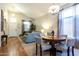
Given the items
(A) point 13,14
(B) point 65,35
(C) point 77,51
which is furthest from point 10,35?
(C) point 77,51

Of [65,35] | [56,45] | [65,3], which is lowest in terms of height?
[56,45]

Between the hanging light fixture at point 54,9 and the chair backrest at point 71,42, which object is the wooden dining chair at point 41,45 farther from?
the hanging light fixture at point 54,9

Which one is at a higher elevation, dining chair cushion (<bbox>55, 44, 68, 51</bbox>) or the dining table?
the dining table

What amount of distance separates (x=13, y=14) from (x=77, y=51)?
1.37 m

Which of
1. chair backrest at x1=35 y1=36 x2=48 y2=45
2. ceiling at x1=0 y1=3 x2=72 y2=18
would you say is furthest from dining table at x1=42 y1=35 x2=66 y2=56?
ceiling at x1=0 y1=3 x2=72 y2=18


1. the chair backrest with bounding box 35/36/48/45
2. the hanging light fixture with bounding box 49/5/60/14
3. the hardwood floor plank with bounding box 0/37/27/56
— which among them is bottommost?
the hardwood floor plank with bounding box 0/37/27/56

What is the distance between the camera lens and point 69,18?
1.91 meters

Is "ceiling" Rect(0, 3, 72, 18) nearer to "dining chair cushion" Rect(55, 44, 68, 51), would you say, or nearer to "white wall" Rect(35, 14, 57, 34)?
"white wall" Rect(35, 14, 57, 34)

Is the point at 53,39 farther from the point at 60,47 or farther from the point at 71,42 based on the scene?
the point at 71,42

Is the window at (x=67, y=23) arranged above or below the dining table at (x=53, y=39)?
above

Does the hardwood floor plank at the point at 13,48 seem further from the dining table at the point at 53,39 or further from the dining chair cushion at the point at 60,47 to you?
the dining chair cushion at the point at 60,47

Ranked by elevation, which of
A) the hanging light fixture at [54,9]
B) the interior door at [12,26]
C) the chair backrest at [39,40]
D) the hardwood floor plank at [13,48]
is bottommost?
the hardwood floor plank at [13,48]

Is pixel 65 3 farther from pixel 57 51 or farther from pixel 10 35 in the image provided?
pixel 10 35

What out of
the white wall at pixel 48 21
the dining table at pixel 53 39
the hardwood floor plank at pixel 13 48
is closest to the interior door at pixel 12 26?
the hardwood floor plank at pixel 13 48
